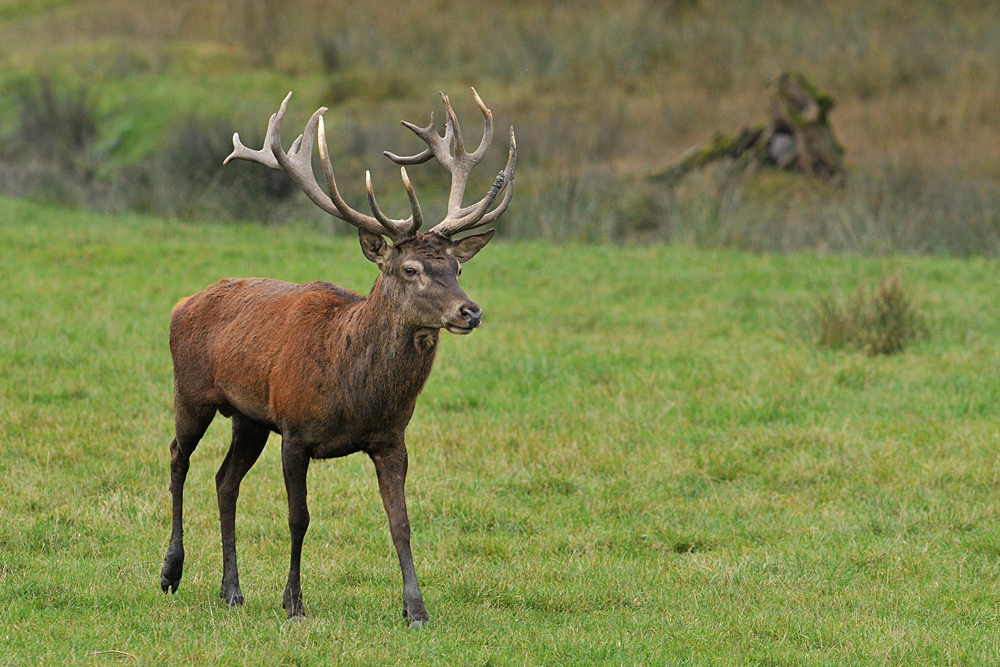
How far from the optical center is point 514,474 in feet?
28.7

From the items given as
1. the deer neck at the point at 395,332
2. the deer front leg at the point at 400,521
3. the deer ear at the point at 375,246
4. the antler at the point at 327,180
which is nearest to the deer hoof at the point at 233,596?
the deer front leg at the point at 400,521

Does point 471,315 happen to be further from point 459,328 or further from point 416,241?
point 416,241

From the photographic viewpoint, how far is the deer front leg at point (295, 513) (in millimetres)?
6117

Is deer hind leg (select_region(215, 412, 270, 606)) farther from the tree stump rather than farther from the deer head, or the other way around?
the tree stump

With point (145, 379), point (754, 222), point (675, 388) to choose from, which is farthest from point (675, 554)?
point (754, 222)

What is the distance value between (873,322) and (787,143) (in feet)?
31.6

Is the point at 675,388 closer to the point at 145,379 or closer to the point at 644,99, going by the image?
the point at 145,379

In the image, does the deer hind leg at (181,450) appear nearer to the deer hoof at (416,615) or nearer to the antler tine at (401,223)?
the deer hoof at (416,615)

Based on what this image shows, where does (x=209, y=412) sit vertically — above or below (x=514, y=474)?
above

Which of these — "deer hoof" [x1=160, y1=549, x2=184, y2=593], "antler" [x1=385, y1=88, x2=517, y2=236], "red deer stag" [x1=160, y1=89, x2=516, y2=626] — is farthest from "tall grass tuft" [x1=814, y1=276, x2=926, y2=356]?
"deer hoof" [x1=160, y1=549, x2=184, y2=593]

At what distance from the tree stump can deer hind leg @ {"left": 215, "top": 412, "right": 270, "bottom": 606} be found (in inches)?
596

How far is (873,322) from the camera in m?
12.4

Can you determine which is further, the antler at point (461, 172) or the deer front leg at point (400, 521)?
the antler at point (461, 172)

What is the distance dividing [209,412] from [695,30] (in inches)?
1055
